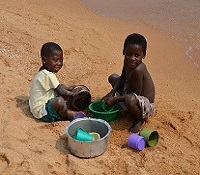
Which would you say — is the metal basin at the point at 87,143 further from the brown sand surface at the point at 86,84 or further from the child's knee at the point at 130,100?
the child's knee at the point at 130,100

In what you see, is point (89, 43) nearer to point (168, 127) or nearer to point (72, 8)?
point (72, 8)

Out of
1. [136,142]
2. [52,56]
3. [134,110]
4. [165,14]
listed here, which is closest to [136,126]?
[134,110]

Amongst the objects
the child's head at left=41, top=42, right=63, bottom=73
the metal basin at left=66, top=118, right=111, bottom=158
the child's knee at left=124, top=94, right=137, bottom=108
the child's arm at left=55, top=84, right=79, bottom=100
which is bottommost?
the metal basin at left=66, top=118, right=111, bottom=158

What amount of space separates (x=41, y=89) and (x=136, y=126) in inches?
43.9

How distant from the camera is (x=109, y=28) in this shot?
7746 millimetres

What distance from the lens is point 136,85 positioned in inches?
175

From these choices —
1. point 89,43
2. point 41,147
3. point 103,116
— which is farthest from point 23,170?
point 89,43

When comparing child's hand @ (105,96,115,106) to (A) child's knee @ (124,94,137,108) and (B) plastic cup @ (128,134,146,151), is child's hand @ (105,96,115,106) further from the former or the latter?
(B) plastic cup @ (128,134,146,151)

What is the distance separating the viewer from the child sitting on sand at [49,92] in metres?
4.39

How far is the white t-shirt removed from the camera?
439 centimetres

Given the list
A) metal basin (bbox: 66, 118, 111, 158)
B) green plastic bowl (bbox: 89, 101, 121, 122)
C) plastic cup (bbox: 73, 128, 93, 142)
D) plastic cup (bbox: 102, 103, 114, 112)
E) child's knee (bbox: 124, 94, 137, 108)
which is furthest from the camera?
plastic cup (bbox: 102, 103, 114, 112)

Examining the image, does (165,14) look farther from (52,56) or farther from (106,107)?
(52,56)

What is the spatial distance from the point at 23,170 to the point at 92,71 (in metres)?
2.59

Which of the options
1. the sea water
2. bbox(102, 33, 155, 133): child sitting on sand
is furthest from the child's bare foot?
the sea water
